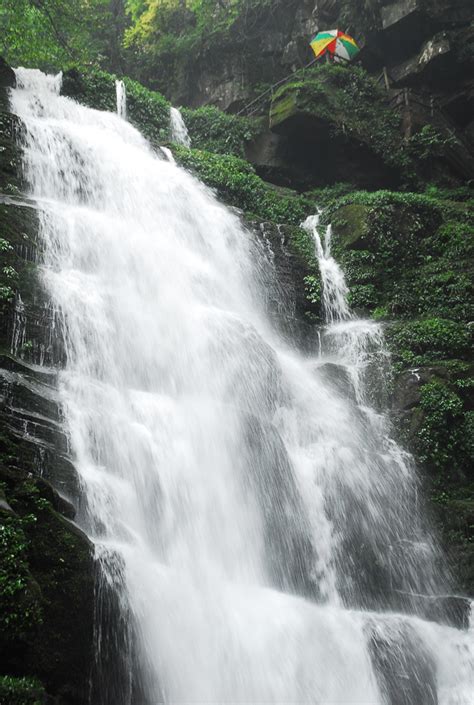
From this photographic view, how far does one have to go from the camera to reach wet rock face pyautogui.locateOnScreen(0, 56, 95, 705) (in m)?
4.39

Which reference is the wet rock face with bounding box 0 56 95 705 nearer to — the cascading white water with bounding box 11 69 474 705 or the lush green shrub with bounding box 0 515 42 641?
the lush green shrub with bounding box 0 515 42 641

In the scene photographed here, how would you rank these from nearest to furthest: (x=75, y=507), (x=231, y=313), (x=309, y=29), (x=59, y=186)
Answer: (x=75, y=507)
(x=231, y=313)
(x=59, y=186)
(x=309, y=29)

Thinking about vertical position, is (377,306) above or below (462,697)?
above

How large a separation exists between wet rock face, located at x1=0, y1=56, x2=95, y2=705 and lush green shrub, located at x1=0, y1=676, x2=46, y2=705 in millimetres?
292

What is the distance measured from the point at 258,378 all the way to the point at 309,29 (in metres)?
20.2

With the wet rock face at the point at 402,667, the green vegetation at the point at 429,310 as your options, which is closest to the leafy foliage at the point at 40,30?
the green vegetation at the point at 429,310

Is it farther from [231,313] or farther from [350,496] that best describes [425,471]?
[231,313]

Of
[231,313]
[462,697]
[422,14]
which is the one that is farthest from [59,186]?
[422,14]

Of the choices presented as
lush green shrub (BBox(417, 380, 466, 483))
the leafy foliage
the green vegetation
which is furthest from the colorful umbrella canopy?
lush green shrub (BBox(417, 380, 466, 483))

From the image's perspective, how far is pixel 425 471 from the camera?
965 cm

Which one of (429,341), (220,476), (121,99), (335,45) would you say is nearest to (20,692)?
(220,476)

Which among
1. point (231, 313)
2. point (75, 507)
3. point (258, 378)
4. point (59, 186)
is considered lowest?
point (75, 507)

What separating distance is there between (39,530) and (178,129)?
1773cm

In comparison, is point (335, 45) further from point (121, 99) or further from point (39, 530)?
point (39, 530)
